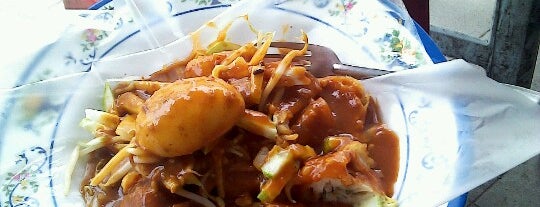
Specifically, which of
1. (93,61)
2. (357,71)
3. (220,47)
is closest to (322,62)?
(357,71)

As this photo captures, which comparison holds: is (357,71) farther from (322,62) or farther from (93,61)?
(93,61)

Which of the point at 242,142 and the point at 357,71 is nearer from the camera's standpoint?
the point at 242,142

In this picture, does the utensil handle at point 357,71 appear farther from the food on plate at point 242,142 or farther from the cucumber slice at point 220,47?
the cucumber slice at point 220,47

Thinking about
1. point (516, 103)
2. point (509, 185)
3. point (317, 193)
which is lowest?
point (509, 185)

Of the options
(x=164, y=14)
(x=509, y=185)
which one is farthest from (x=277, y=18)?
(x=509, y=185)

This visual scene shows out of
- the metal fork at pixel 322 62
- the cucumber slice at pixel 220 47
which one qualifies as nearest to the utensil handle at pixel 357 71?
the metal fork at pixel 322 62

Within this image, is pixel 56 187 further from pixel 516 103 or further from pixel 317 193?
pixel 516 103
